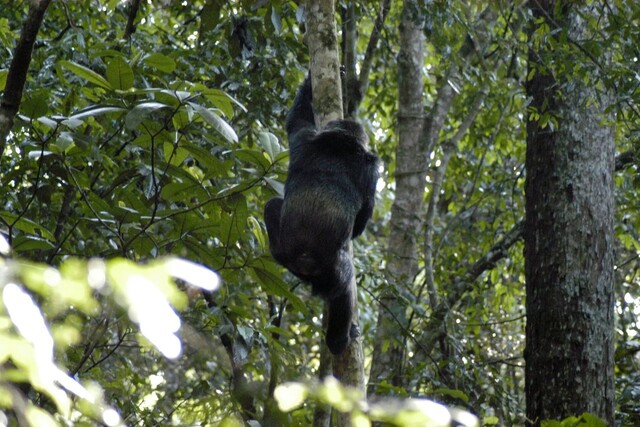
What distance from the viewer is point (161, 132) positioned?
3.96 m

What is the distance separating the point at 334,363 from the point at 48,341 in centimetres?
287

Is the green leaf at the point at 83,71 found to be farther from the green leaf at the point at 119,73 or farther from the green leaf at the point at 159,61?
the green leaf at the point at 159,61

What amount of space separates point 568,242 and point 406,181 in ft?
7.41

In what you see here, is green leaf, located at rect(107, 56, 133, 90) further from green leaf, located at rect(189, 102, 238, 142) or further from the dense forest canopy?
green leaf, located at rect(189, 102, 238, 142)

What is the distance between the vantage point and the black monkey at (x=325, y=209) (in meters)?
4.62

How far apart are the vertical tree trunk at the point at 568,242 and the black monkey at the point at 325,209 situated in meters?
1.58

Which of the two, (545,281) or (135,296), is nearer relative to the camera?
(135,296)

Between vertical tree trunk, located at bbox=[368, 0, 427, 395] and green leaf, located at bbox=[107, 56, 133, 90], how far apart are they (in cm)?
A: 391

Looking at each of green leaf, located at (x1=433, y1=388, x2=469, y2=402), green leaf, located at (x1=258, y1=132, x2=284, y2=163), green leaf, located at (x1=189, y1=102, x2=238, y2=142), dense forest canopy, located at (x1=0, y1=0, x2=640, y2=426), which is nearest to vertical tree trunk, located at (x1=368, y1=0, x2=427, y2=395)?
dense forest canopy, located at (x1=0, y1=0, x2=640, y2=426)

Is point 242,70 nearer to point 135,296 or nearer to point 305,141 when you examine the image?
point 305,141

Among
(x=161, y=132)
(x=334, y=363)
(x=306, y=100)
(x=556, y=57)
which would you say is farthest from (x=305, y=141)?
(x=556, y=57)

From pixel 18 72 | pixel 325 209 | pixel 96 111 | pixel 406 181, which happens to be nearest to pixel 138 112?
pixel 96 111

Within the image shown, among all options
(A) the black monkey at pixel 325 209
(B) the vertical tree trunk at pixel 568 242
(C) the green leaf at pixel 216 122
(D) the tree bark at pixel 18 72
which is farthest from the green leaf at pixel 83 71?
(B) the vertical tree trunk at pixel 568 242

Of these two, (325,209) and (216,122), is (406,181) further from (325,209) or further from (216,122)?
(216,122)
